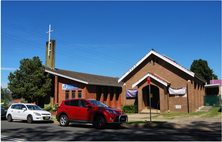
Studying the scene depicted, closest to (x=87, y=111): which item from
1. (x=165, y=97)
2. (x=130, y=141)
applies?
(x=130, y=141)

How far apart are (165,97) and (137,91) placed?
3551mm

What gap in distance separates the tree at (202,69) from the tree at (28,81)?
42.1 metres

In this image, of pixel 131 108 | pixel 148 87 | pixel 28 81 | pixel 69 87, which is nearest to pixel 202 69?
pixel 148 87

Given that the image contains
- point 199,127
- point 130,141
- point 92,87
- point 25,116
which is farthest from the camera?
point 92,87

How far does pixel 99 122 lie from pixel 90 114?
2.58 ft

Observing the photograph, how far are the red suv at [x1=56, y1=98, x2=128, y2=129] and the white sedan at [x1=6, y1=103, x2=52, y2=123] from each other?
2784 mm

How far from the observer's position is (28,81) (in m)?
26.7

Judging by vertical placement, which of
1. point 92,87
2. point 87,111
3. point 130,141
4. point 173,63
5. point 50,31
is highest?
point 50,31

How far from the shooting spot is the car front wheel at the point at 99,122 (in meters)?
12.2

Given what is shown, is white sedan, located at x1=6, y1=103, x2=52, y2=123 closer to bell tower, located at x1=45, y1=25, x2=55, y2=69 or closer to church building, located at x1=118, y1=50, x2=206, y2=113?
church building, located at x1=118, y1=50, x2=206, y2=113

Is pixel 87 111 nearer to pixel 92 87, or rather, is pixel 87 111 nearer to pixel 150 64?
pixel 150 64

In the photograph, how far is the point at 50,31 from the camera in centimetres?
3334

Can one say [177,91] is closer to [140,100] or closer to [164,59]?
[164,59]

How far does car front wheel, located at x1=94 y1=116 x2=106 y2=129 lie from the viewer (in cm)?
1225
